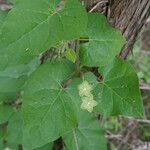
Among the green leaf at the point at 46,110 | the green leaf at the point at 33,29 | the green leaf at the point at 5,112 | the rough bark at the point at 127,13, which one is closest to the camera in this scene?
the green leaf at the point at 33,29

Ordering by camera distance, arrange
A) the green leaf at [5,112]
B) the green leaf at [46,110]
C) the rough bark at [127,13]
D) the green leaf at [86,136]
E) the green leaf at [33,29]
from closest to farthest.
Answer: the green leaf at [33,29] < the green leaf at [46,110] < the rough bark at [127,13] < the green leaf at [86,136] < the green leaf at [5,112]

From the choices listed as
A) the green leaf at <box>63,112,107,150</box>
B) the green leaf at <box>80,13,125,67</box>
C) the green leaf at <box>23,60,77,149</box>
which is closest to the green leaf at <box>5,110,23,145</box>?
the green leaf at <box>63,112,107,150</box>

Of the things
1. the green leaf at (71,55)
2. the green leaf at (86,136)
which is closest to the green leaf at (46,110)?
the green leaf at (71,55)

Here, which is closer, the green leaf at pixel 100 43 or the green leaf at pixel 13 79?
the green leaf at pixel 100 43

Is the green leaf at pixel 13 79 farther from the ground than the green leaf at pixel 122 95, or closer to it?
farther from the ground

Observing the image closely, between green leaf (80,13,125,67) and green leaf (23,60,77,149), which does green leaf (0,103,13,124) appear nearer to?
green leaf (23,60,77,149)

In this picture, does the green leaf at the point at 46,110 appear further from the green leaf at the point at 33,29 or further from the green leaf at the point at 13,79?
the green leaf at the point at 13,79
